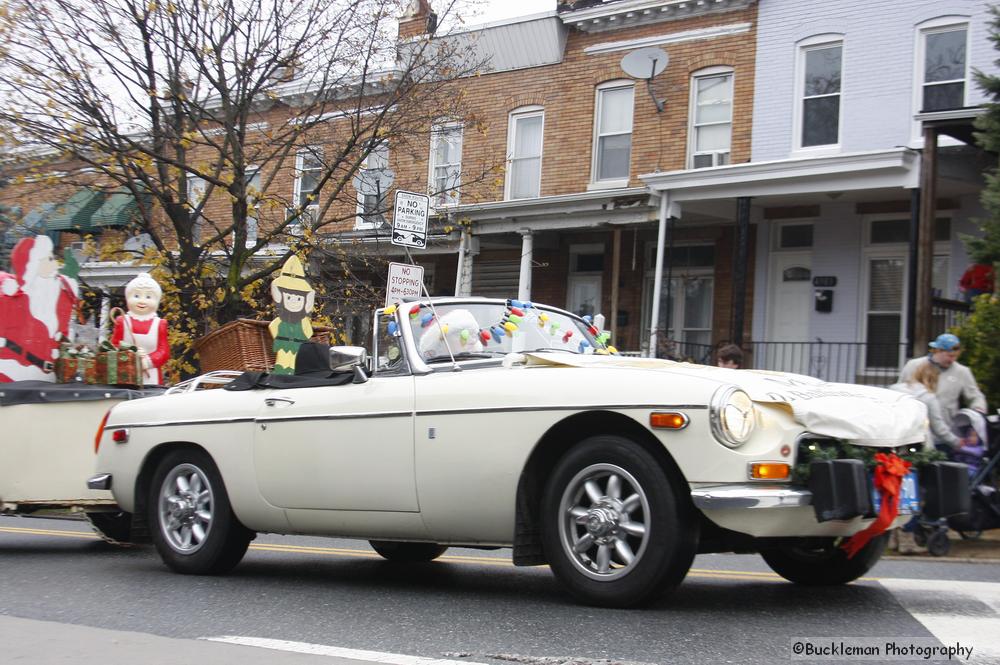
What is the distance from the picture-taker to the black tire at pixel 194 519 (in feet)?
23.6

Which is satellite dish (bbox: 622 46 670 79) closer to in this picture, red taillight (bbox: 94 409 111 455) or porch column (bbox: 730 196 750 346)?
porch column (bbox: 730 196 750 346)

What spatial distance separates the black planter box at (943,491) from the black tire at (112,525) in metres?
6.08

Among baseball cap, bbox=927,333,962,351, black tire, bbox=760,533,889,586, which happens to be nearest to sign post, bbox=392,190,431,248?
baseball cap, bbox=927,333,962,351

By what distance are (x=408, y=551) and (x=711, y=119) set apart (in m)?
13.9

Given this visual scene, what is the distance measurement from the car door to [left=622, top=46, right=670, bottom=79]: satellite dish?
46.2ft

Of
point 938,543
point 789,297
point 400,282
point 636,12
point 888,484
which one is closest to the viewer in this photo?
point 888,484

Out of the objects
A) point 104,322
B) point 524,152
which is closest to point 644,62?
point 524,152

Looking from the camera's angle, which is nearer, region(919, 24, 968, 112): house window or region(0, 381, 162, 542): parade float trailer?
region(0, 381, 162, 542): parade float trailer

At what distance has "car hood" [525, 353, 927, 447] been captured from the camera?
5.21 meters

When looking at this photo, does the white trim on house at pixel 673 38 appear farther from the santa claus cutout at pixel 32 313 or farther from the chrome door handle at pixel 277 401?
the chrome door handle at pixel 277 401

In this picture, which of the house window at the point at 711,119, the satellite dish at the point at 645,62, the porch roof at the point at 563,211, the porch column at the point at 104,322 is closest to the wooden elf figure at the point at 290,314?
the porch column at the point at 104,322

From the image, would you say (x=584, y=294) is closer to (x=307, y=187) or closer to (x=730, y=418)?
(x=307, y=187)

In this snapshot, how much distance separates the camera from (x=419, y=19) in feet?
63.0

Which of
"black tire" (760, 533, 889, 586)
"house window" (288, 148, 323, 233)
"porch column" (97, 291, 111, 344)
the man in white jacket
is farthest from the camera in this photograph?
"house window" (288, 148, 323, 233)
